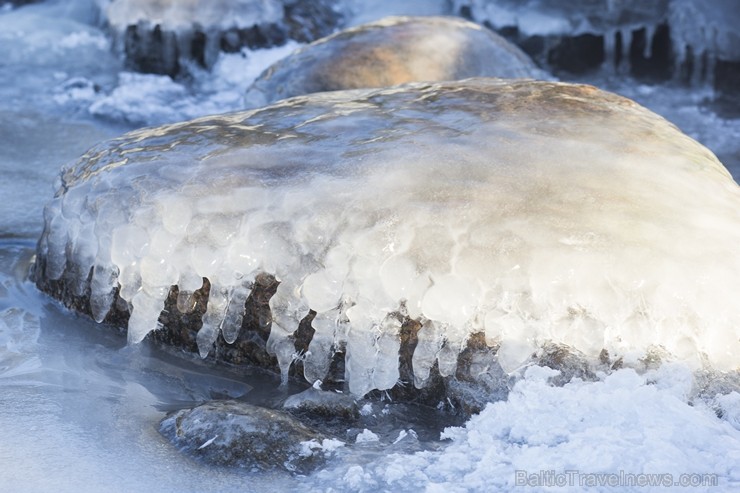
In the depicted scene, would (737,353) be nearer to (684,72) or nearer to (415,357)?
(415,357)

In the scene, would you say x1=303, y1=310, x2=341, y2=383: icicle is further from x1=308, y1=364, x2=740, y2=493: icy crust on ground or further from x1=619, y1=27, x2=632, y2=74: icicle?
x1=619, y1=27, x2=632, y2=74: icicle

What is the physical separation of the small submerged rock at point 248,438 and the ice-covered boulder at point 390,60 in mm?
2318

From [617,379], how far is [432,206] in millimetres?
632

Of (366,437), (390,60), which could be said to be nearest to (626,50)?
(390,60)

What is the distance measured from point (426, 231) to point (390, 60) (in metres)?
2.16

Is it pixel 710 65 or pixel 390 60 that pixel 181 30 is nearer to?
pixel 390 60

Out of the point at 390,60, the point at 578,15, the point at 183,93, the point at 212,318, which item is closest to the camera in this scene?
the point at 212,318

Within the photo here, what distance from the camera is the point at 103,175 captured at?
309cm

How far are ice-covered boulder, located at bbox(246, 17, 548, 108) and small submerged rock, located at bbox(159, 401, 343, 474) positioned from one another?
2.32 metres

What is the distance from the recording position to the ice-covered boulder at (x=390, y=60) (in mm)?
4559

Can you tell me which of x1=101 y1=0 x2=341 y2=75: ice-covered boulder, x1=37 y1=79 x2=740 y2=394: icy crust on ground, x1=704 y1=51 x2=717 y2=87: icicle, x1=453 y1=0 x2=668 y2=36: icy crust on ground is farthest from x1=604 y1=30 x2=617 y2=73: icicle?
x1=37 y1=79 x2=740 y2=394: icy crust on ground

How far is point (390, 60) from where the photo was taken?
4.65m

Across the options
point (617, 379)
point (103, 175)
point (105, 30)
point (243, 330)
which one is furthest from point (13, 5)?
point (617, 379)

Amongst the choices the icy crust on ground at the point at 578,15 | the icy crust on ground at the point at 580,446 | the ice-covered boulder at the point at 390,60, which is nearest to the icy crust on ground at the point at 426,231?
the icy crust on ground at the point at 580,446
